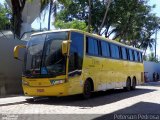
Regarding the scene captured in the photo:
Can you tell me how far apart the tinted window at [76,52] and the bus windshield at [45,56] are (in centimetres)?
45

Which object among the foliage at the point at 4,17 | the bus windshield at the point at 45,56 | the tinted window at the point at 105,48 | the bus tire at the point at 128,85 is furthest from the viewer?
the foliage at the point at 4,17

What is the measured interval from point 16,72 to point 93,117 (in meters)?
9.88

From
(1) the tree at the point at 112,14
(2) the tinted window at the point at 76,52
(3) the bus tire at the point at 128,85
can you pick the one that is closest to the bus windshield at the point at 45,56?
(2) the tinted window at the point at 76,52

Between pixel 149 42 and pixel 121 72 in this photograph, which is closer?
pixel 121 72

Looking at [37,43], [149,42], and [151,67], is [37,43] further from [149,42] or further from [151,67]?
[149,42]

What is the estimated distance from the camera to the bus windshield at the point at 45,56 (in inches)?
621

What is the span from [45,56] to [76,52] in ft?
4.58

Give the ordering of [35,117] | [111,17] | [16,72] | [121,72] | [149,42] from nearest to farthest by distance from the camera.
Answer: [35,117] → [16,72] → [121,72] → [111,17] → [149,42]

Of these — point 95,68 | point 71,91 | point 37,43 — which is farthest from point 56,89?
point 95,68

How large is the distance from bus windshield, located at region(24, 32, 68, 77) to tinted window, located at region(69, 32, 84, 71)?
0.45 meters

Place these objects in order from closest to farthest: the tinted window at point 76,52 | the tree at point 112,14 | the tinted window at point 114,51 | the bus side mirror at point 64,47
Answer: the bus side mirror at point 64,47, the tinted window at point 76,52, the tinted window at point 114,51, the tree at point 112,14

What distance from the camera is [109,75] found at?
2127 centimetres

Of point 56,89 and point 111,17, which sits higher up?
point 111,17

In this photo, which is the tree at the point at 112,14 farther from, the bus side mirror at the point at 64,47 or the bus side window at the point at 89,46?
the bus side mirror at the point at 64,47
